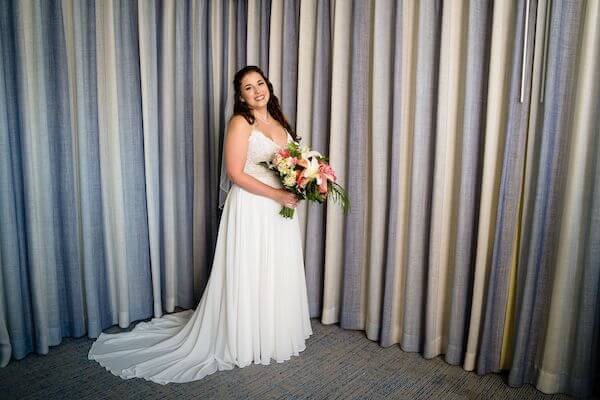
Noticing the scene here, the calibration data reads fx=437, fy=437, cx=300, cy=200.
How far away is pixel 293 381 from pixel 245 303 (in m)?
0.54

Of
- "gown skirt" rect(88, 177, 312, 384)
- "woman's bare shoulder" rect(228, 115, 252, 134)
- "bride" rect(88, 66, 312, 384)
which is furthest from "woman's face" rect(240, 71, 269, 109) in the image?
"gown skirt" rect(88, 177, 312, 384)

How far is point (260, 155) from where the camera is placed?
280 cm

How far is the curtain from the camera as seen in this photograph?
234cm

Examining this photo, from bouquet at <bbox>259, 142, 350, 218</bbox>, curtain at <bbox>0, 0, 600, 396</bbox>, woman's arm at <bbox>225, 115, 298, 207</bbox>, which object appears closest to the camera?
curtain at <bbox>0, 0, 600, 396</bbox>

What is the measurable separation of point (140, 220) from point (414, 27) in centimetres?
238

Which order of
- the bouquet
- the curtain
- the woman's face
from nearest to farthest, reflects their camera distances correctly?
the curtain → the bouquet → the woman's face

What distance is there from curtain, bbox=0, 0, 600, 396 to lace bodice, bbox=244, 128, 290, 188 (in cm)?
39

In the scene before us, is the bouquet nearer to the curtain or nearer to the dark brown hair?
the dark brown hair

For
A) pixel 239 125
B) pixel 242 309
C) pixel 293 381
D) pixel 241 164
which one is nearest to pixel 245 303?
pixel 242 309

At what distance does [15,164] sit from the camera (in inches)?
105

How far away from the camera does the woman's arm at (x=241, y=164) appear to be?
2.71 metres

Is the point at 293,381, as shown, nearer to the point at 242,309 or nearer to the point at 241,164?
the point at 242,309

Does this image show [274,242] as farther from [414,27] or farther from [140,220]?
[414,27]

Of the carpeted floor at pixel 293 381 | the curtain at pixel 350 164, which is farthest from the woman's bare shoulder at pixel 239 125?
the carpeted floor at pixel 293 381
